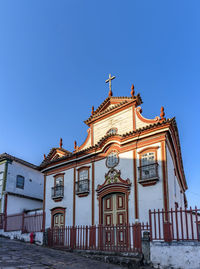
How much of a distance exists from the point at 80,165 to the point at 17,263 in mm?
8776

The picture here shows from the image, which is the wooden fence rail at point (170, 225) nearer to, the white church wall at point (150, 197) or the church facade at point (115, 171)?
the white church wall at point (150, 197)

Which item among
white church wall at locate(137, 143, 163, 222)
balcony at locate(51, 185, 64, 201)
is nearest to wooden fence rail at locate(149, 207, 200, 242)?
white church wall at locate(137, 143, 163, 222)

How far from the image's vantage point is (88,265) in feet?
33.9

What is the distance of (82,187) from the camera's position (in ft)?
54.3

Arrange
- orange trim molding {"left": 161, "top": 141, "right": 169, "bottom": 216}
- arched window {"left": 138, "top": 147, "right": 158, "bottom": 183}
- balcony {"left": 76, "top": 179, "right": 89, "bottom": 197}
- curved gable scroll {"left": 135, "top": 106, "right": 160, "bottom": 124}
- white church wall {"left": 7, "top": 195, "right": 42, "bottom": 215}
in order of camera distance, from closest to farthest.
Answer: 1. orange trim molding {"left": 161, "top": 141, "right": 169, "bottom": 216}
2. arched window {"left": 138, "top": 147, "right": 158, "bottom": 183}
3. curved gable scroll {"left": 135, "top": 106, "right": 160, "bottom": 124}
4. balcony {"left": 76, "top": 179, "right": 89, "bottom": 197}
5. white church wall {"left": 7, "top": 195, "right": 42, "bottom": 215}

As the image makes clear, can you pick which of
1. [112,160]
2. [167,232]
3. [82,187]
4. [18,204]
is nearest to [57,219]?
[82,187]

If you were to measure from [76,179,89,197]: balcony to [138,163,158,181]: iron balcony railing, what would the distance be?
157 inches

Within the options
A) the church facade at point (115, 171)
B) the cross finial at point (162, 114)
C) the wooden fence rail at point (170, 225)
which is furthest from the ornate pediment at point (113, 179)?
the cross finial at point (162, 114)

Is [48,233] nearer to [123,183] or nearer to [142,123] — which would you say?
[123,183]

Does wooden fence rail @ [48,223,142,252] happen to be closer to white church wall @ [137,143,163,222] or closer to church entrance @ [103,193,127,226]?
church entrance @ [103,193,127,226]

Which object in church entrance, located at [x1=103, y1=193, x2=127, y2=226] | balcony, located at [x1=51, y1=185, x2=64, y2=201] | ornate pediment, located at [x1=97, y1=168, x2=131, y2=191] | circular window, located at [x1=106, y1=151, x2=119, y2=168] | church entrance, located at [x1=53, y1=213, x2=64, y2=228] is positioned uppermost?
circular window, located at [x1=106, y1=151, x2=119, y2=168]

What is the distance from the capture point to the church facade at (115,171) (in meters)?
13.4

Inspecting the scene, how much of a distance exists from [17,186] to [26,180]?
4.61 ft

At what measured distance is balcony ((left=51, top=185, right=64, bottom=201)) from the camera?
1775 centimetres
